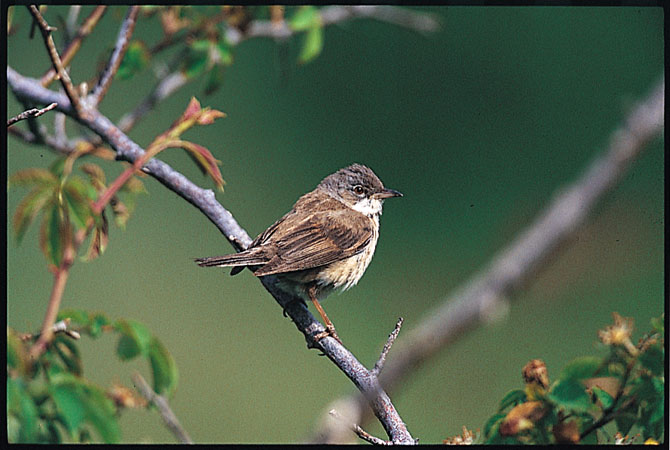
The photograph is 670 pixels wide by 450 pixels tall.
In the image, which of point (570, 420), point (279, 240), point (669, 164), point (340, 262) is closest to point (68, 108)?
point (279, 240)

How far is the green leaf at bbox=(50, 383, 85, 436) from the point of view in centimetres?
176

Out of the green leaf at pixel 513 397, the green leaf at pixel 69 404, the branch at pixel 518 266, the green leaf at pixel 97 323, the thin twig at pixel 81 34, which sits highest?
the thin twig at pixel 81 34

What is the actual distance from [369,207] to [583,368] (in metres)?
A: 1.95

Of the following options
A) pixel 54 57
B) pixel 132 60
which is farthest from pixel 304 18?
pixel 54 57

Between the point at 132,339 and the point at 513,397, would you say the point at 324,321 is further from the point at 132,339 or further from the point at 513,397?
the point at 513,397

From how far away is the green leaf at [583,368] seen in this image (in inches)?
74.8

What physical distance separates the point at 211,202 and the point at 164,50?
0.94m

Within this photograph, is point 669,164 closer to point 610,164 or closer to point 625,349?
point 610,164

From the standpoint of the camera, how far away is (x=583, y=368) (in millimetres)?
1900

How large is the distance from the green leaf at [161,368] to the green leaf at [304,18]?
153cm

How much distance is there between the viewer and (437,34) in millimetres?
3658

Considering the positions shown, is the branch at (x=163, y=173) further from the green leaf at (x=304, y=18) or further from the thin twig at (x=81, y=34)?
the green leaf at (x=304, y=18)

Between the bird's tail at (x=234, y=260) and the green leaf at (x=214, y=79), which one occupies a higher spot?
the green leaf at (x=214, y=79)

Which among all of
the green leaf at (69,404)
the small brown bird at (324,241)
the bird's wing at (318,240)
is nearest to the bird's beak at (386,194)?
the small brown bird at (324,241)
